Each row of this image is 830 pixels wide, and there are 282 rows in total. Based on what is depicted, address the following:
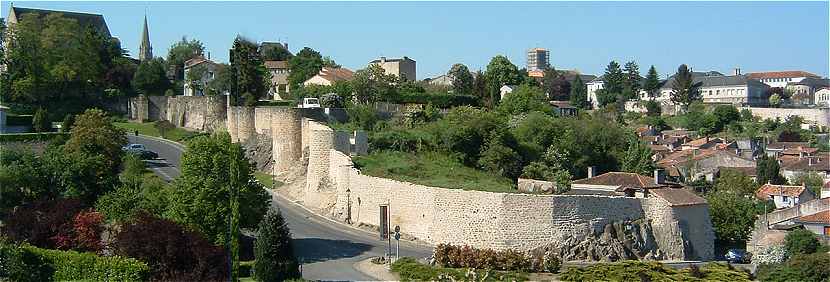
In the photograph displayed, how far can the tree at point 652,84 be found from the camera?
326 ft

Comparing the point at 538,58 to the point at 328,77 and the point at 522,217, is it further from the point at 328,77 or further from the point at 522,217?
the point at 522,217

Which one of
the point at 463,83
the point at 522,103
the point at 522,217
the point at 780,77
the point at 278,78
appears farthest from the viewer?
the point at 780,77

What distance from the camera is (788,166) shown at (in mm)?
63719

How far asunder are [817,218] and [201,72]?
39.9 metres

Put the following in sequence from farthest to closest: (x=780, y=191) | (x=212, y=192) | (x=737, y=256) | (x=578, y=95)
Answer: (x=578, y=95) < (x=780, y=191) < (x=737, y=256) < (x=212, y=192)

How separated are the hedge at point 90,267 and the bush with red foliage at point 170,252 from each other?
1.20ft

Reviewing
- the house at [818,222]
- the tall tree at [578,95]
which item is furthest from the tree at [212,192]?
the tall tree at [578,95]

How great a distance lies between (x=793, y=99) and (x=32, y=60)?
7593 centimetres

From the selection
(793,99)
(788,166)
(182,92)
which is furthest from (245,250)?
(793,99)

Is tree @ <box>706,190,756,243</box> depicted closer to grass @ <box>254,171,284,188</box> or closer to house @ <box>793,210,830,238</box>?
house @ <box>793,210,830,238</box>

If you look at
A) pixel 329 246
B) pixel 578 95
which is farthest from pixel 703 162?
pixel 329 246

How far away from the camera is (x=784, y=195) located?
2030 inches

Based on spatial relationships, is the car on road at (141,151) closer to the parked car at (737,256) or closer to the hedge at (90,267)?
the hedge at (90,267)

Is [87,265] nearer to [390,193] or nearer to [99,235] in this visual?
[99,235]
